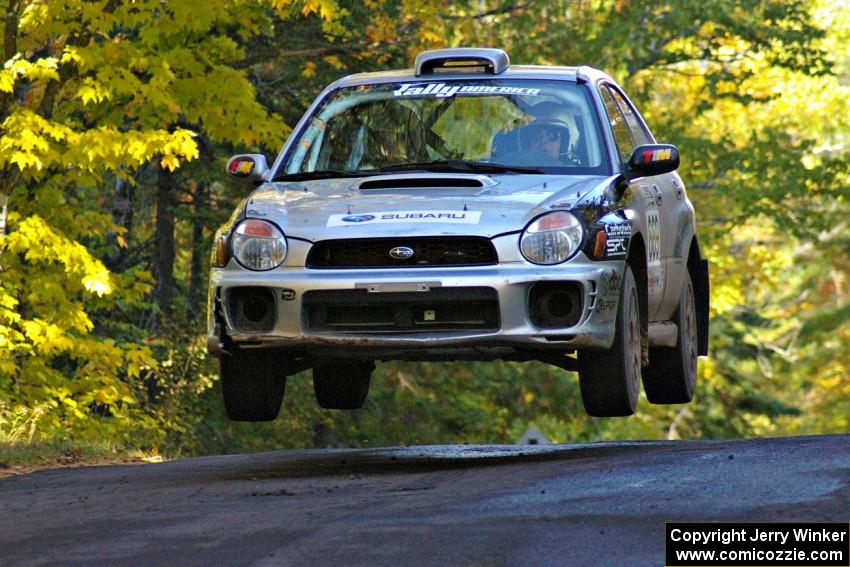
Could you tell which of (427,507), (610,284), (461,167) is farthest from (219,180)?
(427,507)

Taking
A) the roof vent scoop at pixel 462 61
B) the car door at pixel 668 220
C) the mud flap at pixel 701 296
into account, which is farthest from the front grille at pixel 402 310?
the mud flap at pixel 701 296

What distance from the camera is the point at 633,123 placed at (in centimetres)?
1198

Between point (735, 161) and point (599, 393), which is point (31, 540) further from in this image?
point (735, 161)

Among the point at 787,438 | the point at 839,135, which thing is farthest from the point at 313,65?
the point at 839,135

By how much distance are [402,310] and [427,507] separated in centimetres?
184

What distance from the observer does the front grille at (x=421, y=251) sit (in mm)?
9266

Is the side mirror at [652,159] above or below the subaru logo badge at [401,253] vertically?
above

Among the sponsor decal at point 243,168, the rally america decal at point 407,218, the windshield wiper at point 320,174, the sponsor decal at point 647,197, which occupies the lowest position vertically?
the sponsor decal at point 647,197

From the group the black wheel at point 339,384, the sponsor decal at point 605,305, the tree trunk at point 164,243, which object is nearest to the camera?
the sponsor decal at point 605,305

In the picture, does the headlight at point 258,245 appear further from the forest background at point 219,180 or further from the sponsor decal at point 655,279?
the forest background at point 219,180

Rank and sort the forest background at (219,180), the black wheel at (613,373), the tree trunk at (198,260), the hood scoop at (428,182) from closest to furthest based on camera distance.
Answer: the black wheel at (613,373)
the hood scoop at (428,182)
the forest background at (219,180)
the tree trunk at (198,260)

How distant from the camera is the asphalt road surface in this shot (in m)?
6.57

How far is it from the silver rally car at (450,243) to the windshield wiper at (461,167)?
0.04 ft

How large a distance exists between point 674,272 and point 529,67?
5.02ft
